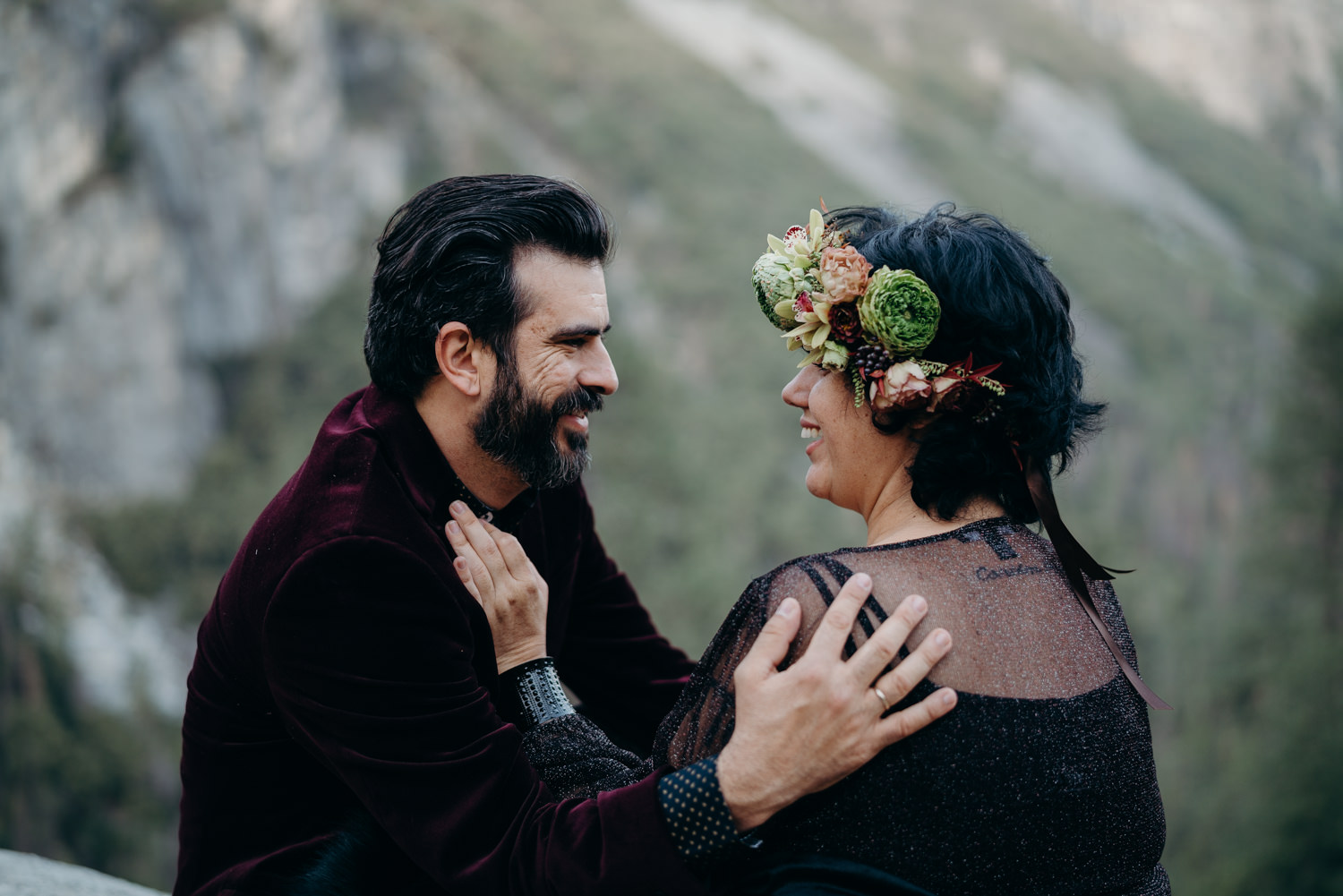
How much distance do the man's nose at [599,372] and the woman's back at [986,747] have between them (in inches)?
30.1

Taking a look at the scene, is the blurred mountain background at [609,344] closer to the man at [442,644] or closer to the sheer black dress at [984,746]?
the man at [442,644]

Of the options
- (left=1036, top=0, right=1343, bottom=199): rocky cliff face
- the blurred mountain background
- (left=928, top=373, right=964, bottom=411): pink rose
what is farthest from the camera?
(left=1036, top=0, right=1343, bottom=199): rocky cliff face

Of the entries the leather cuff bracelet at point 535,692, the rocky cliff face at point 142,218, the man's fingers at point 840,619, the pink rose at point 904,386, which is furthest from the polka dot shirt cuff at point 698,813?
the rocky cliff face at point 142,218

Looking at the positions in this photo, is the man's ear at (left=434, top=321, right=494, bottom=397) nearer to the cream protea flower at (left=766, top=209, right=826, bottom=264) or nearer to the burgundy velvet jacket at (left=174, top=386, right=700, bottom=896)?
the burgundy velvet jacket at (left=174, top=386, right=700, bottom=896)

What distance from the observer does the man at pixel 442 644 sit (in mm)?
2070

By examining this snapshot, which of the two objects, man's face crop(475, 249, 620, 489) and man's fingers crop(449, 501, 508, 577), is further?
man's face crop(475, 249, 620, 489)

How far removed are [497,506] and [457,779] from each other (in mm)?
787

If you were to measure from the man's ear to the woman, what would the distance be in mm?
719

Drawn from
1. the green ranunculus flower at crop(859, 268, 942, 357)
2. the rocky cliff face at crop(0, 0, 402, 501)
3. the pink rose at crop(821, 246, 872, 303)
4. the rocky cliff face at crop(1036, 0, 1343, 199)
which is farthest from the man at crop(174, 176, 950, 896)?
the rocky cliff face at crop(1036, 0, 1343, 199)

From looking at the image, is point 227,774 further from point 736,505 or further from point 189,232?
point 736,505

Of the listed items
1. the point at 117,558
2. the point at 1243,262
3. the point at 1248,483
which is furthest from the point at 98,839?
the point at 1243,262

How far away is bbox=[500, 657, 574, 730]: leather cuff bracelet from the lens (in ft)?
8.16

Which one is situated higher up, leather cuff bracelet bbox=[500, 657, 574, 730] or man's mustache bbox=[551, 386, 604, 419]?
man's mustache bbox=[551, 386, 604, 419]

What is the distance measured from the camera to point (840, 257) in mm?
2344
